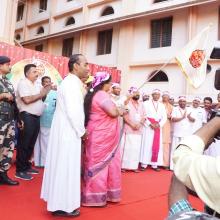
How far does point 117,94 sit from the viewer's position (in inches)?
251

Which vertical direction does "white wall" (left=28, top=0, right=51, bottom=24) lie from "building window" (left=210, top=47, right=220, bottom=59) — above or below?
→ above

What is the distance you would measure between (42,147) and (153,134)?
7.42 feet

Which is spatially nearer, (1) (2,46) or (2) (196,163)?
(2) (196,163)

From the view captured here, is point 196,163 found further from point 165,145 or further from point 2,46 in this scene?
point 2,46

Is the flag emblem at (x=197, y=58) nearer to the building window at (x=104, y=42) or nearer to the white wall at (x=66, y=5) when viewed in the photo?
the building window at (x=104, y=42)

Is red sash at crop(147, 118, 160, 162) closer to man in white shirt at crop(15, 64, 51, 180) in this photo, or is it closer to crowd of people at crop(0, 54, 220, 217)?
crowd of people at crop(0, 54, 220, 217)

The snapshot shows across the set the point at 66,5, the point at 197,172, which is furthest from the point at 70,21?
the point at 197,172

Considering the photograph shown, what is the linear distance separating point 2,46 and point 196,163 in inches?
345

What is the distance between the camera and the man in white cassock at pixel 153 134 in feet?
22.4

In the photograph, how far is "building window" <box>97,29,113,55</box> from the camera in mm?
15266

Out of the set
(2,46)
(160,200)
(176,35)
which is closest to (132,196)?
(160,200)

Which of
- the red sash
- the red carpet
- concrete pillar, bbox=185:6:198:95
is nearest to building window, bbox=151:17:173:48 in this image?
concrete pillar, bbox=185:6:198:95

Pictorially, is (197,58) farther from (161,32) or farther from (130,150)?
(161,32)

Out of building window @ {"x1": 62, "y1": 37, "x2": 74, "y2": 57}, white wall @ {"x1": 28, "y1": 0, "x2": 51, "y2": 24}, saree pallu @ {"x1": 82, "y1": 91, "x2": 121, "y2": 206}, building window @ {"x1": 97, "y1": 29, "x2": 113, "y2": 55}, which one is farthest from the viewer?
white wall @ {"x1": 28, "y1": 0, "x2": 51, "y2": 24}
